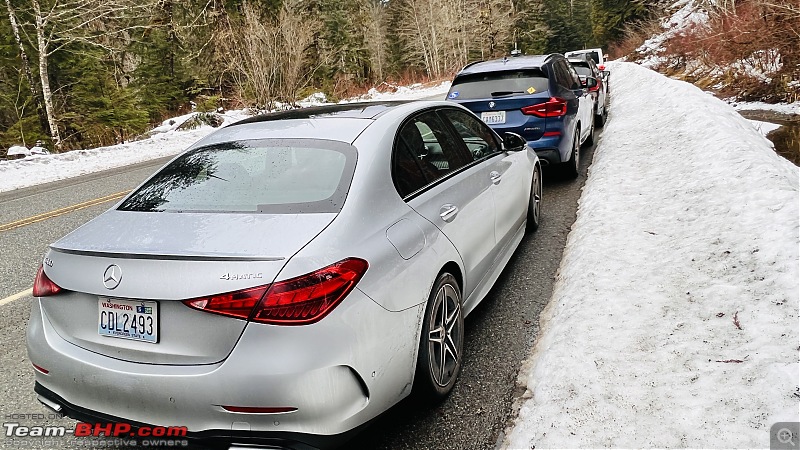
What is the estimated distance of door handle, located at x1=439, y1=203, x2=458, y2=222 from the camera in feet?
10.1

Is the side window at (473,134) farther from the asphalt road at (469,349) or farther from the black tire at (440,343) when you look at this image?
the black tire at (440,343)

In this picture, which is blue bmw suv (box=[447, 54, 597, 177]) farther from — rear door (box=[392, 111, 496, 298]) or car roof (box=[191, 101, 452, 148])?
car roof (box=[191, 101, 452, 148])

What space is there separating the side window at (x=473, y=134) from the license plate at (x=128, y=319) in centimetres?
260

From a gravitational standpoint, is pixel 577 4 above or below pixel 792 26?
above

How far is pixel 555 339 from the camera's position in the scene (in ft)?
10.8

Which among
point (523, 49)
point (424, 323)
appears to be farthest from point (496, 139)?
point (523, 49)

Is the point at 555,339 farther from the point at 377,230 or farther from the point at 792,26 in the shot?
the point at 792,26

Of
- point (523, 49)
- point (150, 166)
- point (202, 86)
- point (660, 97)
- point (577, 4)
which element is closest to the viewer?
point (660, 97)

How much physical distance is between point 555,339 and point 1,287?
4.90 m

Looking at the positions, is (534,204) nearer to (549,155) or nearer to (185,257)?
(549,155)

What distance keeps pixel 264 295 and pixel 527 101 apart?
220 inches

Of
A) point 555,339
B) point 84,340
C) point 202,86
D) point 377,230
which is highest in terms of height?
point 202,86

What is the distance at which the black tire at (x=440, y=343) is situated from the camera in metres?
2.68

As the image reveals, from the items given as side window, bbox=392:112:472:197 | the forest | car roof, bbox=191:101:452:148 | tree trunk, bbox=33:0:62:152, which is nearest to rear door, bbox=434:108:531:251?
side window, bbox=392:112:472:197
